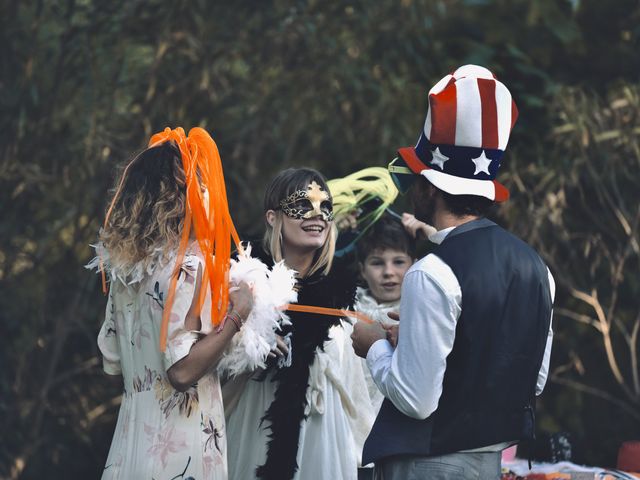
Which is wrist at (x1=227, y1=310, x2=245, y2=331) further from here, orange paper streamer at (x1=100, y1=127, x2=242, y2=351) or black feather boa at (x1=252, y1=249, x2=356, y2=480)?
black feather boa at (x1=252, y1=249, x2=356, y2=480)

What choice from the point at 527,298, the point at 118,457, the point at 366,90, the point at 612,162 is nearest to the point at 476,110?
the point at 527,298

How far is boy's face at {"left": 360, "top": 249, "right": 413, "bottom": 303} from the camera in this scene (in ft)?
15.5

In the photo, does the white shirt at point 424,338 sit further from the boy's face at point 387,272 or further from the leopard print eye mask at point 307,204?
the boy's face at point 387,272

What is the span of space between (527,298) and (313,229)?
4.76 ft

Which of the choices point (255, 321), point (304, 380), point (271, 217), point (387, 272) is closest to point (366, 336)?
point (255, 321)

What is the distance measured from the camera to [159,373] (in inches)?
129

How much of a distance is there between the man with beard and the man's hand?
0.19ft

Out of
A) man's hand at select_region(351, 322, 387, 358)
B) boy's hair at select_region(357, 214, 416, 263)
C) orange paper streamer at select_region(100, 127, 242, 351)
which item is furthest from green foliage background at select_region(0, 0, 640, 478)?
man's hand at select_region(351, 322, 387, 358)

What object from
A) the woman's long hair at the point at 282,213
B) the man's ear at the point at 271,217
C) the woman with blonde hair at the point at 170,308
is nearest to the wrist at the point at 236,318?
the woman with blonde hair at the point at 170,308

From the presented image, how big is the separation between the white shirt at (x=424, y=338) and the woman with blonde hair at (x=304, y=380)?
1.14 metres

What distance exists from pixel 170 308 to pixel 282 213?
3.59 feet

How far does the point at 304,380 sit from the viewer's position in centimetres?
402

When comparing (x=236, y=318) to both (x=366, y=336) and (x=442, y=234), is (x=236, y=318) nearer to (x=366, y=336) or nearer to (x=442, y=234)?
(x=366, y=336)

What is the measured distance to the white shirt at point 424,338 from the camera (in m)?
2.73
